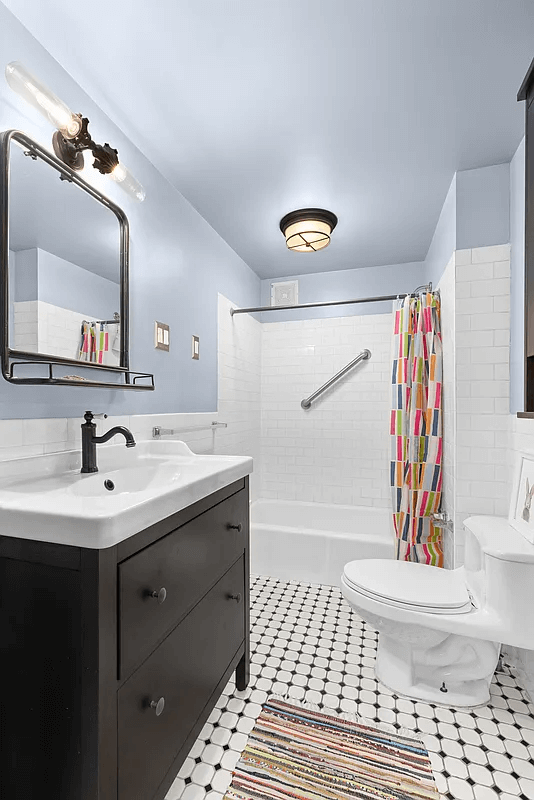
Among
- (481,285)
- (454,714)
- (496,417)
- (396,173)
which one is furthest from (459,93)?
(454,714)

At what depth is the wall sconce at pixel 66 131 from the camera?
44.5 inches

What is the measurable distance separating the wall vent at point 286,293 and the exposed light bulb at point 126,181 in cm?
194

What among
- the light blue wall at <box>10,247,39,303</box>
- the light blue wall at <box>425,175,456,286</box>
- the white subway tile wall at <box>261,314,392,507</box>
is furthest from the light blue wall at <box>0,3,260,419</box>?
the light blue wall at <box>425,175,456,286</box>

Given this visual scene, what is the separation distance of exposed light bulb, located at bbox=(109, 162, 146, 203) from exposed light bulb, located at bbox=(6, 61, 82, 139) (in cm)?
19

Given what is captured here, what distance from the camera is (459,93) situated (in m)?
1.54

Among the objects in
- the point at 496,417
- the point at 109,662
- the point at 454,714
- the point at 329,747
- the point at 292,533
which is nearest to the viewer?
the point at 109,662

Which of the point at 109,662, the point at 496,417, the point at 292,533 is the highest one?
the point at 496,417

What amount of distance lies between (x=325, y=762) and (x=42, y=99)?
7.12 feet

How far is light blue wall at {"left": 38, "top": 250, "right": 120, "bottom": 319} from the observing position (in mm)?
1274

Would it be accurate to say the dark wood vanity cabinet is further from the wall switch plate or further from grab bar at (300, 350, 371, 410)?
grab bar at (300, 350, 371, 410)

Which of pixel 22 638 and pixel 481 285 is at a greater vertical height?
pixel 481 285

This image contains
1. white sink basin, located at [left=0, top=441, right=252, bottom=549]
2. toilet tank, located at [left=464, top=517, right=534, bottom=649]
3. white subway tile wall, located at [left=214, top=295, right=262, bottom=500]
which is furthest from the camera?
white subway tile wall, located at [left=214, top=295, right=262, bottom=500]

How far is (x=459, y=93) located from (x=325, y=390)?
2139 millimetres

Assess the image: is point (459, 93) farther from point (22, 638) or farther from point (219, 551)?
point (22, 638)
